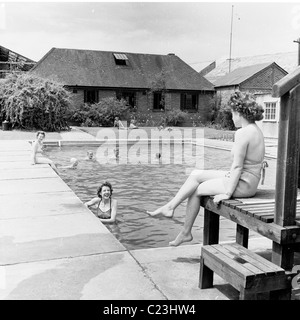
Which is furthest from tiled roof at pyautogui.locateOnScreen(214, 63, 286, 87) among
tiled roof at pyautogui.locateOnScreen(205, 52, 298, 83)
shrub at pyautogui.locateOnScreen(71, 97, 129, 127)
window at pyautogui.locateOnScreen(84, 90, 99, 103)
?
window at pyautogui.locateOnScreen(84, 90, 99, 103)

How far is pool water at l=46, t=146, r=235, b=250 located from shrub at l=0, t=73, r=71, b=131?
7.35 meters

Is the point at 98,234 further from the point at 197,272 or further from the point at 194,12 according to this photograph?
the point at 194,12

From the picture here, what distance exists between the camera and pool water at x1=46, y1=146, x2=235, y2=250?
6.54m

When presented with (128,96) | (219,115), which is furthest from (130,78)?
(219,115)

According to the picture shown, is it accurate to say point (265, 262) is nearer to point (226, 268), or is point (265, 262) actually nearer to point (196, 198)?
point (226, 268)

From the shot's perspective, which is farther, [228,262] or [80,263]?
[80,263]

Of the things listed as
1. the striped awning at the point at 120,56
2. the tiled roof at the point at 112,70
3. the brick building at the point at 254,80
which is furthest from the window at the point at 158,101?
the brick building at the point at 254,80

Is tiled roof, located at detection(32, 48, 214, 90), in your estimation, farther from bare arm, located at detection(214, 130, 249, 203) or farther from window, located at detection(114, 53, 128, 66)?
bare arm, located at detection(214, 130, 249, 203)

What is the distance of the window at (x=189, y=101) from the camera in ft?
119

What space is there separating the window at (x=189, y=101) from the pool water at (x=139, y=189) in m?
18.7

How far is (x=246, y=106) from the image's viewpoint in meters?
4.02

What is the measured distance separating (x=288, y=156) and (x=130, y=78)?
32845 millimetres

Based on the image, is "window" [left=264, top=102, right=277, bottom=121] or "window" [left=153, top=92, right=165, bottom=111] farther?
"window" [left=153, top=92, right=165, bottom=111]
